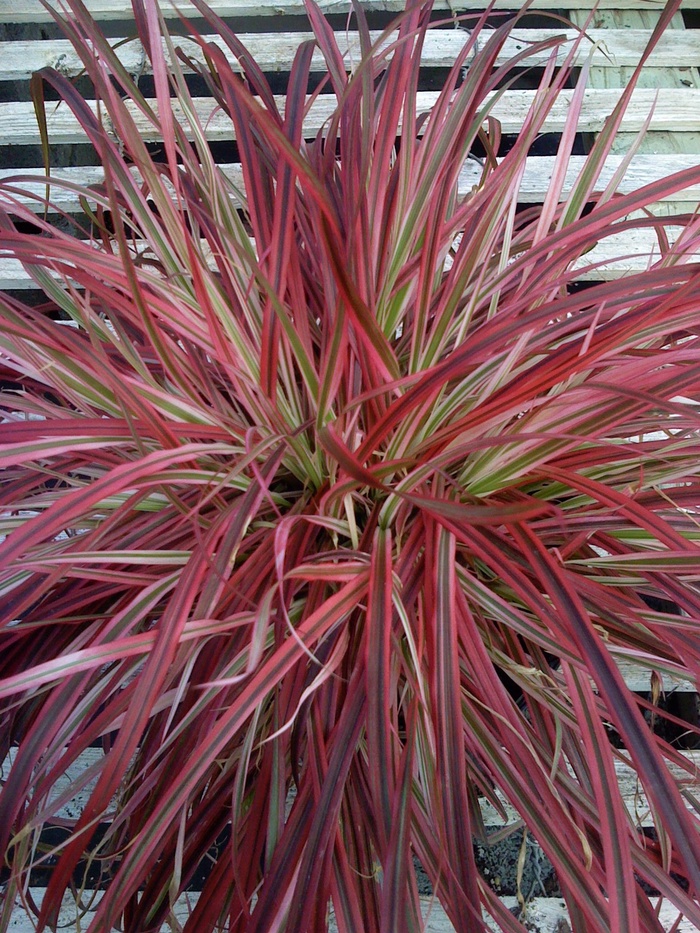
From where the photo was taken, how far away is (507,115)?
2.98 ft

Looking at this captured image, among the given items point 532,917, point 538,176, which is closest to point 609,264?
point 538,176

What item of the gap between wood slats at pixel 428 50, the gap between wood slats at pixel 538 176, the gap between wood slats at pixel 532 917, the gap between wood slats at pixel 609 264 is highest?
the gap between wood slats at pixel 428 50

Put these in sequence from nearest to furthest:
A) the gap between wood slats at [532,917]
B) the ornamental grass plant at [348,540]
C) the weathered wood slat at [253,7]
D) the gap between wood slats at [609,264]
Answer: the ornamental grass plant at [348,540]
the gap between wood slats at [532,917]
the gap between wood slats at [609,264]
the weathered wood slat at [253,7]

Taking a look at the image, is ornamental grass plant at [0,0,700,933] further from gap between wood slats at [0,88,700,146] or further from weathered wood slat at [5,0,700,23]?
weathered wood slat at [5,0,700,23]

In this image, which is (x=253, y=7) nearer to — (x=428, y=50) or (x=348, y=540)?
(x=428, y=50)

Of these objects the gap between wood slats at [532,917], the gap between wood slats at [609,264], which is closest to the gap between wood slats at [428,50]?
the gap between wood slats at [609,264]

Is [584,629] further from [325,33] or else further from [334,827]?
[325,33]

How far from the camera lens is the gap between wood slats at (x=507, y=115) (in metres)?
0.89

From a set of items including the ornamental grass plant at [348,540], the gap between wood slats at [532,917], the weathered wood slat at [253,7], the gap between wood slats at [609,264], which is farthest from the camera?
the weathered wood slat at [253,7]

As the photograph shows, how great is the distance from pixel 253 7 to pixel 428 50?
0.26m

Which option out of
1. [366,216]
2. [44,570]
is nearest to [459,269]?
[366,216]

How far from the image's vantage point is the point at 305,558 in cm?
45

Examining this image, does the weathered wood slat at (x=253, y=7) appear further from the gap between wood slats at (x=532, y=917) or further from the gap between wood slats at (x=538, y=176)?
the gap between wood slats at (x=532, y=917)

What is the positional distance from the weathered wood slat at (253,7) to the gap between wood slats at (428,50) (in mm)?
44
